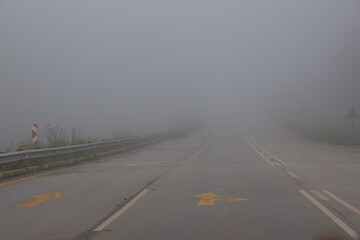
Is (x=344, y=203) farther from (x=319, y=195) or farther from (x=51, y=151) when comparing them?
(x=51, y=151)

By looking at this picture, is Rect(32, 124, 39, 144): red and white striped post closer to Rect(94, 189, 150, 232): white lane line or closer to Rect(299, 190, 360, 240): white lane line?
Rect(94, 189, 150, 232): white lane line

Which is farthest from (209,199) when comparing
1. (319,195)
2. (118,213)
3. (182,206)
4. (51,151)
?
(51,151)

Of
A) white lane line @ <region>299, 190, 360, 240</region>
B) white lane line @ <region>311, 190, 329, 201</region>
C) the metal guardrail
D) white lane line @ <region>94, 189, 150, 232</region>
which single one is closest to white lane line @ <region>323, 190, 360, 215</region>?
white lane line @ <region>311, 190, 329, 201</region>

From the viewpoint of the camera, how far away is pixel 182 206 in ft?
25.7

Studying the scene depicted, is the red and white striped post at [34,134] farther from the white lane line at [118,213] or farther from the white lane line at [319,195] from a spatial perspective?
the white lane line at [319,195]

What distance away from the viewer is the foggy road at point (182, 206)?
5949 millimetres

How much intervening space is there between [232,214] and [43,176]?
325 inches

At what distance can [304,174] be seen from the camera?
513 inches

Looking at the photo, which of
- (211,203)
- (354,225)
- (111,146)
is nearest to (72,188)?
(211,203)

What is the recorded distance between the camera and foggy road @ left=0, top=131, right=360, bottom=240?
19.5 ft

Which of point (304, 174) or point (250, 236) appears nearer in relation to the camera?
point (250, 236)

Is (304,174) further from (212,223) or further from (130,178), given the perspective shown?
(212,223)

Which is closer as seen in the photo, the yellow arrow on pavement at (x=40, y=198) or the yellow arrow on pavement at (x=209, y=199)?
the yellow arrow on pavement at (x=209, y=199)

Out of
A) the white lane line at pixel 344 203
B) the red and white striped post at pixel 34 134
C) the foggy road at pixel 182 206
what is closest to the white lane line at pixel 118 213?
the foggy road at pixel 182 206
